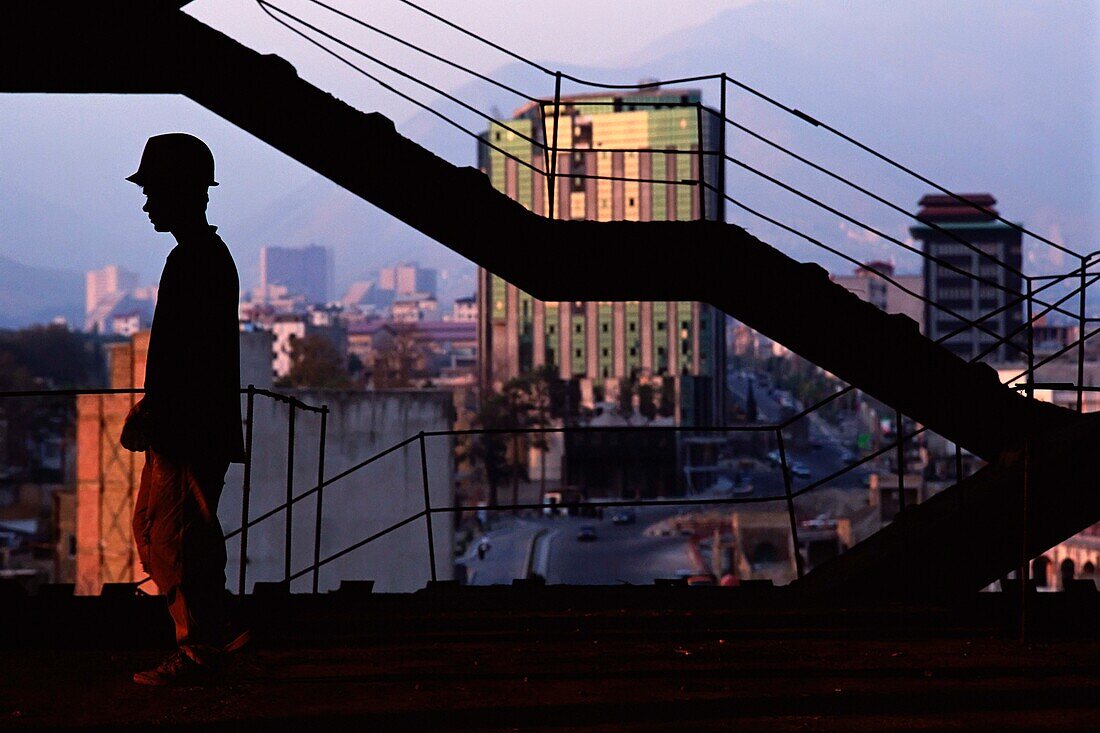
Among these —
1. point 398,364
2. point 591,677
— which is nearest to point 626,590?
point 591,677

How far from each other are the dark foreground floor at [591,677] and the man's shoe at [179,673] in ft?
0.29

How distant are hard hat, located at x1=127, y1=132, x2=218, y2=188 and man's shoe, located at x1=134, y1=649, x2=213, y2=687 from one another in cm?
192

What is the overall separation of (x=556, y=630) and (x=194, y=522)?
83.2 inches

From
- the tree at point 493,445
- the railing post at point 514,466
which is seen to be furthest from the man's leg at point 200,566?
the tree at point 493,445

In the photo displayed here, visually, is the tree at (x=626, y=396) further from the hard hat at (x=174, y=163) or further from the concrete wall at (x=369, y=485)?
the hard hat at (x=174, y=163)

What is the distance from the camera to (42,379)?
156250mm

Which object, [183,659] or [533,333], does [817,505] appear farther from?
[183,659]

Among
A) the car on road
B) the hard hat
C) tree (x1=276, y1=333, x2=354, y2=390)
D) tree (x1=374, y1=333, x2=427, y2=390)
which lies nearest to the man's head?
the hard hat

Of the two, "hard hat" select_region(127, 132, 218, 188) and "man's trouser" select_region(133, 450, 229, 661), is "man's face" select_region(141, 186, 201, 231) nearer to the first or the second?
"hard hat" select_region(127, 132, 218, 188)

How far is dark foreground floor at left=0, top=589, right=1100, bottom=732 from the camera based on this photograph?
5.19 m

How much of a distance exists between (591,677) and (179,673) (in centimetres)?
169

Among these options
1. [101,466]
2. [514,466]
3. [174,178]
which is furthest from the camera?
[514,466]

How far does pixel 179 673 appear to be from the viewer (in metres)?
5.68

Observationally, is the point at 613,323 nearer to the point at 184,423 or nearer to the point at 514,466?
the point at 514,466
